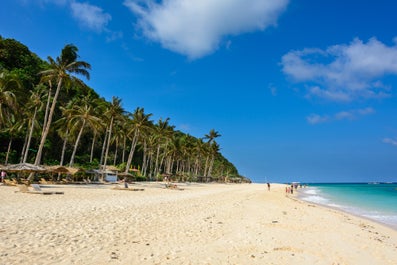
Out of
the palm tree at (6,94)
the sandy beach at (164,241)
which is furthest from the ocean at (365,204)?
the palm tree at (6,94)

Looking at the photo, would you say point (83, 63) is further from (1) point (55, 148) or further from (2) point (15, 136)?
(1) point (55, 148)

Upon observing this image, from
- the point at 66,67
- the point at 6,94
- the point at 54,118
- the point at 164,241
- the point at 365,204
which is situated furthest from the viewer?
the point at 54,118

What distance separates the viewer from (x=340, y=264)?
295 inches

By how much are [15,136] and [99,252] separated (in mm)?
42964

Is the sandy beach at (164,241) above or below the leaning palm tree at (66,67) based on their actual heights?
below

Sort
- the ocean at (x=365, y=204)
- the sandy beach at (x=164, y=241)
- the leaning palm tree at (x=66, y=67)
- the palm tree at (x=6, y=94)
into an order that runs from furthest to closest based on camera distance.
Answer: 1. the leaning palm tree at (x=66, y=67)
2. the palm tree at (x=6, y=94)
3. the ocean at (x=365, y=204)
4. the sandy beach at (x=164, y=241)

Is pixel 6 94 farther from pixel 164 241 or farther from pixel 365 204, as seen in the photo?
pixel 365 204

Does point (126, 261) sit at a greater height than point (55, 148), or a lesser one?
lesser

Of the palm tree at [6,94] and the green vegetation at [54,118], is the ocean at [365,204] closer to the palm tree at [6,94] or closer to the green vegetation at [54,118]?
the green vegetation at [54,118]

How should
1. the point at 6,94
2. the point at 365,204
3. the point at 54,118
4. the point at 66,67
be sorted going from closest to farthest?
the point at 6,94, the point at 66,67, the point at 365,204, the point at 54,118

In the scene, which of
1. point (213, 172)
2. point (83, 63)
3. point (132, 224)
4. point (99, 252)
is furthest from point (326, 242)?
point (213, 172)

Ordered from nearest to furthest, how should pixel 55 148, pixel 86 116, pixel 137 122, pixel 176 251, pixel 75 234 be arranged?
pixel 176 251 → pixel 75 234 → pixel 86 116 → pixel 137 122 → pixel 55 148

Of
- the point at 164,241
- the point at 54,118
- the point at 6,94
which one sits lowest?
the point at 164,241

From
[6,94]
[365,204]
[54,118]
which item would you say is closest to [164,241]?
[6,94]
